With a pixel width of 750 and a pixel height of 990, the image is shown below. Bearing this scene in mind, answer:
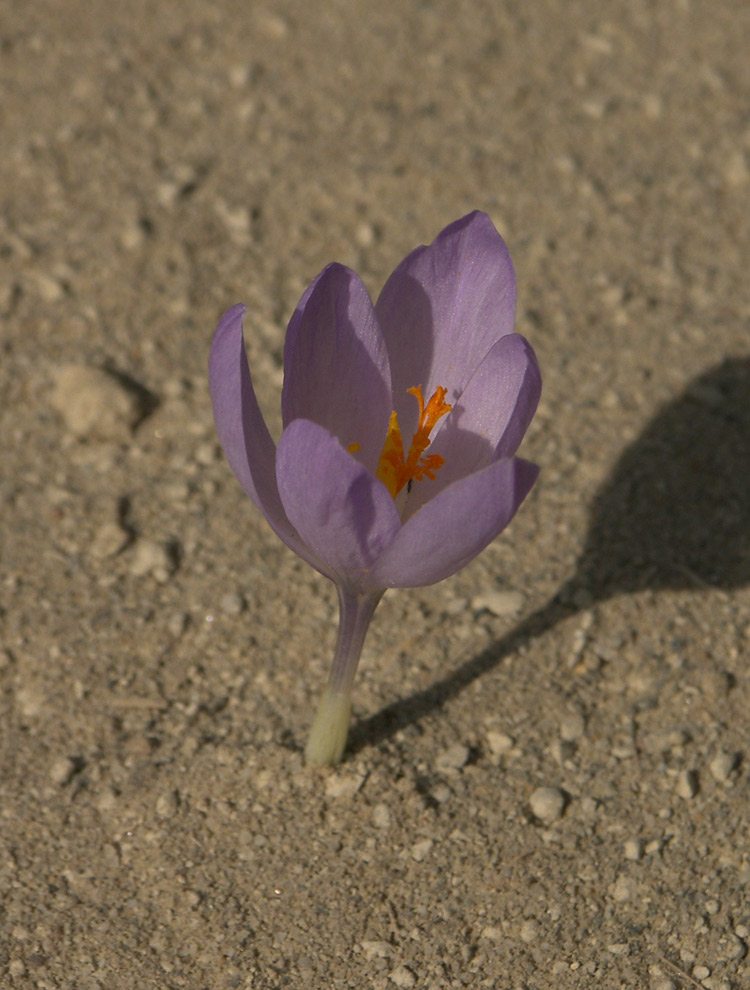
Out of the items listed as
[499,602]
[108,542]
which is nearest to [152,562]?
[108,542]

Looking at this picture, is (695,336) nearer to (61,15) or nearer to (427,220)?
(427,220)

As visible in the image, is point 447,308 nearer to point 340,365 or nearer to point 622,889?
point 340,365

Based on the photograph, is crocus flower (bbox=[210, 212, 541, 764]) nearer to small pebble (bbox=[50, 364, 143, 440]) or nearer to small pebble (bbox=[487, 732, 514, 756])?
small pebble (bbox=[487, 732, 514, 756])

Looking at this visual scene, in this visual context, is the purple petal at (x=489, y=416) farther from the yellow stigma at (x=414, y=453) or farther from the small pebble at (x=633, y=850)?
the small pebble at (x=633, y=850)

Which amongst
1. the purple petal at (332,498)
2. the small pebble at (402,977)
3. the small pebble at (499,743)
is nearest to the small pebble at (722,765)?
the small pebble at (499,743)

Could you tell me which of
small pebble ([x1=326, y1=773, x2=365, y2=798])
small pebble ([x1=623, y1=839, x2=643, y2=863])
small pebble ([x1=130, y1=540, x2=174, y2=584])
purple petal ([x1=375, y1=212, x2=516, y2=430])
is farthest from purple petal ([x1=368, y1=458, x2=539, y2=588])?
small pebble ([x1=130, y1=540, x2=174, y2=584])
